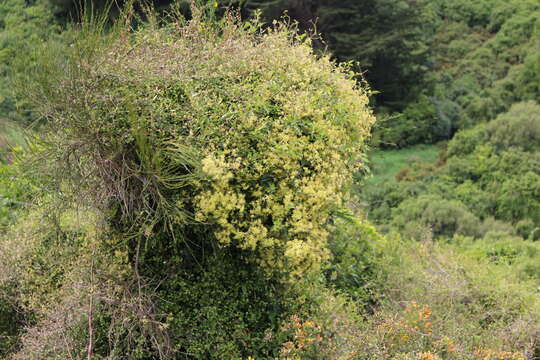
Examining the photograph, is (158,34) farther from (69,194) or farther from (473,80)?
(473,80)

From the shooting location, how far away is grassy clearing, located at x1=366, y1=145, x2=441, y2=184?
39.8 feet

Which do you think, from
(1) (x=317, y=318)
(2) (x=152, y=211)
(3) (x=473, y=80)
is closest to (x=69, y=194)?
(2) (x=152, y=211)

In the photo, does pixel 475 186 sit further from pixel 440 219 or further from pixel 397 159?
pixel 397 159

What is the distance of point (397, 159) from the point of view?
42.7 feet

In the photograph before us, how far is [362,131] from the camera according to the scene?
4.32m

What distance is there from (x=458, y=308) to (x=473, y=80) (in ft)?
36.3

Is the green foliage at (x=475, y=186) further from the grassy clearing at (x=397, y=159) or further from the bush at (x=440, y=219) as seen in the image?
the grassy clearing at (x=397, y=159)

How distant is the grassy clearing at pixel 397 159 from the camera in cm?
1214

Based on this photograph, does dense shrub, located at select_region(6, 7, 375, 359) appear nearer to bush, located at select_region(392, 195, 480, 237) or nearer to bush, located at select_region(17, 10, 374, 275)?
bush, located at select_region(17, 10, 374, 275)

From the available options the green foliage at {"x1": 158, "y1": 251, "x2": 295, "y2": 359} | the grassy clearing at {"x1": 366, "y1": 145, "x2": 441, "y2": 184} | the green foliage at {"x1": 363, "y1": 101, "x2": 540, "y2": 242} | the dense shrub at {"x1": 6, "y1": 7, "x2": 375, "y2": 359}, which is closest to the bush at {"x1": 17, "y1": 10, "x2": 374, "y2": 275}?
the dense shrub at {"x1": 6, "y1": 7, "x2": 375, "y2": 359}

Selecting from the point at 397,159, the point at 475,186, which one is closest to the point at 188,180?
the point at 475,186

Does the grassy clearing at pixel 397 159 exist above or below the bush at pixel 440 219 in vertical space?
below

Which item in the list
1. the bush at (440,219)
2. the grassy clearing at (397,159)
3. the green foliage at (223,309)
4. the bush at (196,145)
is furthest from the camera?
the grassy clearing at (397,159)

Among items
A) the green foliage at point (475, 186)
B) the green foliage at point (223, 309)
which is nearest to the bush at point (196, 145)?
the green foliage at point (223, 309)
